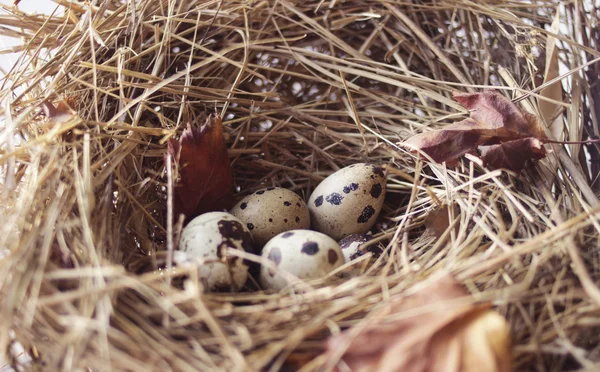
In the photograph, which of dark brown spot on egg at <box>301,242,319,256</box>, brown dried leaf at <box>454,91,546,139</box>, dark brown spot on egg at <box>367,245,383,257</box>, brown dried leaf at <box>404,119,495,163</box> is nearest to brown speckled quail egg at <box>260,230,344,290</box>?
dark brown spot on egg at <box>301,242,319,256</box>

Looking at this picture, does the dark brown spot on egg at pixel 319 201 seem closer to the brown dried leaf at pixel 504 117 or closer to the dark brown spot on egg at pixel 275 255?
the dark brown spot on egg at pixel 275 255

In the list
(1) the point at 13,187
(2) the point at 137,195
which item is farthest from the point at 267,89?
(1) the point at 13,187

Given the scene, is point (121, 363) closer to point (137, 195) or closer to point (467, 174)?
point (137, 195)

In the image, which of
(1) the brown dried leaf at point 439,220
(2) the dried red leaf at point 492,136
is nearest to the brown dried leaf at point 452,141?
(2) the dried red leaf at point 492,136

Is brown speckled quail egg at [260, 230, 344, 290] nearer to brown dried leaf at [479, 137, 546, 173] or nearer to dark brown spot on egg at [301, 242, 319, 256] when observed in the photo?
dark brown spot on egg at [301, 242, 319, 256]

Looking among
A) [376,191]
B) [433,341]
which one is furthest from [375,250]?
[433,341]

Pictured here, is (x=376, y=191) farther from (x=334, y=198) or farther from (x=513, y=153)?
(x=513, y=153)
